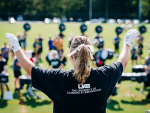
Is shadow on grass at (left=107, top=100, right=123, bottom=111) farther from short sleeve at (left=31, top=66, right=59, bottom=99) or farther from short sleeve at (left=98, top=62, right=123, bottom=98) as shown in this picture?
short sleeve at (left=31, top=66, right=59, bottom=99)

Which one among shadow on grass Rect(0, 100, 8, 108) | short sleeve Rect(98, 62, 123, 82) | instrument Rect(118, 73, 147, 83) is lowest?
shadow on grass Rect(0, 100, 8, 108)

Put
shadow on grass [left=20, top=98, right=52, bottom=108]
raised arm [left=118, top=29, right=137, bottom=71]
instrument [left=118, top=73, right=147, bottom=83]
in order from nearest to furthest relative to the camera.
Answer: raised arm [left=118, top=29, right=137, bottom=71] < shadow on grass [left=20, top=98, right=52, bottom=108] < instrument [left=118, top=73, right=147, bottom=83]

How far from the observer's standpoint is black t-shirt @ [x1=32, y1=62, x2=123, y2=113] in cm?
153

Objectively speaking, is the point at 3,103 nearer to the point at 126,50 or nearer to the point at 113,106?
the point at 113,106

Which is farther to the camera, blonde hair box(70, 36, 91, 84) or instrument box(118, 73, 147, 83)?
instrument box(118, 73, 147, 83)

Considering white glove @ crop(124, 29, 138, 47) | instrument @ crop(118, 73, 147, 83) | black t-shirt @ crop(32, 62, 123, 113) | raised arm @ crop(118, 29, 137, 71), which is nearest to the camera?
black t-shirt @ crop(32, 62, 123, 113)

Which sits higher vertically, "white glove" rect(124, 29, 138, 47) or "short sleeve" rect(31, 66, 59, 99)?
"white glove" rect(124, 29, 138, 47)

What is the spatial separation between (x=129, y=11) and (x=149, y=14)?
579 centimetres

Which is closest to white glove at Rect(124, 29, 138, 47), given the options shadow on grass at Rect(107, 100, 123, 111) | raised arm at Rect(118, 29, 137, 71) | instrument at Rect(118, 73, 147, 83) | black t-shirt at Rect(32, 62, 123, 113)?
raised arm at Rect(118, 29, 137, 71)

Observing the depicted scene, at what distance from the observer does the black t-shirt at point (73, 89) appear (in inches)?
60.2

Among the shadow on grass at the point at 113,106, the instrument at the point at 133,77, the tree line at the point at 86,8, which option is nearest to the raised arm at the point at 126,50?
the shadow on grass at the point at 113,106

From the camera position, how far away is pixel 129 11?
181ft

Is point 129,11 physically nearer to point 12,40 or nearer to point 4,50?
point 4,50

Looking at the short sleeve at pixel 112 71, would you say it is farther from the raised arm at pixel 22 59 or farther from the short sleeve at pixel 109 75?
the raised arm at pixel 22 59
